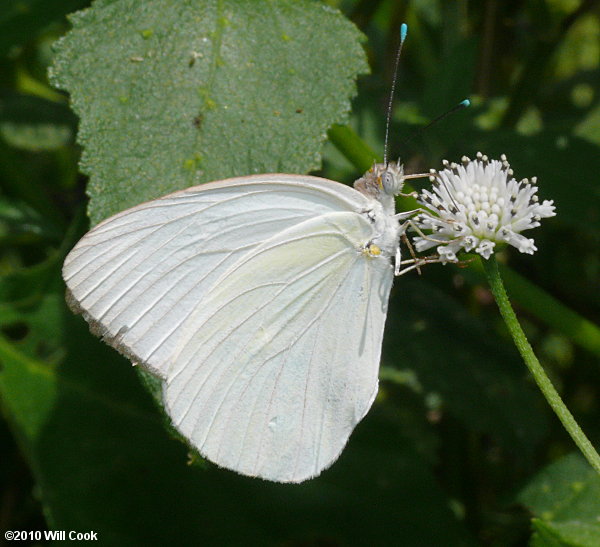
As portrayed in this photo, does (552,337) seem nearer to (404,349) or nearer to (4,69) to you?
(404,349)

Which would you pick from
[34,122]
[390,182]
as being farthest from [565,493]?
[34,122]

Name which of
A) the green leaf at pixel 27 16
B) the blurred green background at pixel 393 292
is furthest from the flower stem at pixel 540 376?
the green leaf at pixel 27 16

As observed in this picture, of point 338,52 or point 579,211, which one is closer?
point 338,52

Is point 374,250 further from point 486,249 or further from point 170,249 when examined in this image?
point 170,249

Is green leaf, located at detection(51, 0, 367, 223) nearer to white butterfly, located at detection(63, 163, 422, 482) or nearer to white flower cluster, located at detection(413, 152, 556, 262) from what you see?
white butterfly, located at detection(63, 163, 422, 482)

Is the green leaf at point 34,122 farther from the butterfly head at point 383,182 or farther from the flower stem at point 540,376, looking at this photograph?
the flower stem at point 540,376

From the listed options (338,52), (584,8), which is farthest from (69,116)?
(584,8)

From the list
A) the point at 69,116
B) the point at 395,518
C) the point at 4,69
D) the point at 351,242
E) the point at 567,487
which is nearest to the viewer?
the point at 351,242
